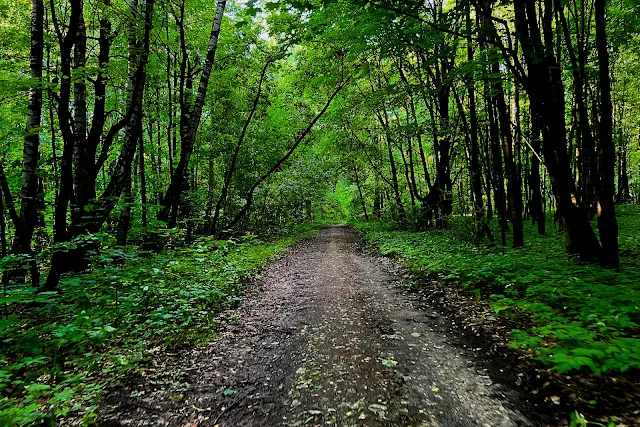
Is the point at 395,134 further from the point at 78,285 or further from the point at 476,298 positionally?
the point at 78,285

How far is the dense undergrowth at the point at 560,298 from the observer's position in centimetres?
333

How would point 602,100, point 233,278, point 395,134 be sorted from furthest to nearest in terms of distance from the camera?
1. point 395,134
2. point 233,278
3. point 602,100

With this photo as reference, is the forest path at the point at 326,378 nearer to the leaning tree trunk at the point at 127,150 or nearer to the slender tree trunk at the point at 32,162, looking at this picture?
the leaning tree trunk at the point at 127,150

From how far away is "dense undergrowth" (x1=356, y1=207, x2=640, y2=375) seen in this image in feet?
10.9

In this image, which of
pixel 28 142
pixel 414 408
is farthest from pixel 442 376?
pixel 28 142

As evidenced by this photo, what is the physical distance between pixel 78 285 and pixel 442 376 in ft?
18.6

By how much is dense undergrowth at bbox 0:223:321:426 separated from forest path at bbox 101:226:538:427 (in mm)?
402

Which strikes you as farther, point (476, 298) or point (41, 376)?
point (476, 298)

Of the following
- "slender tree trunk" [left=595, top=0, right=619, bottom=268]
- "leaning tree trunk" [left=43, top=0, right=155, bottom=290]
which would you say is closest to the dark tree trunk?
"slender tree trunk" [left=595, top=0, right=619, bottom=268]

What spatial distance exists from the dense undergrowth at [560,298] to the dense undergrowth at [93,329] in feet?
15.3

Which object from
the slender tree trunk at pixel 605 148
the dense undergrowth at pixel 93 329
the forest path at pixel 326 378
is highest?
the slender tree trunk at pixel 605 148

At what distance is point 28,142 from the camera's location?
20.9 feet

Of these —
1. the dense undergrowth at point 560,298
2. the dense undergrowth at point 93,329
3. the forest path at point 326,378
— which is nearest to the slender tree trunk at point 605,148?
the dense undergrowth at point 560,298

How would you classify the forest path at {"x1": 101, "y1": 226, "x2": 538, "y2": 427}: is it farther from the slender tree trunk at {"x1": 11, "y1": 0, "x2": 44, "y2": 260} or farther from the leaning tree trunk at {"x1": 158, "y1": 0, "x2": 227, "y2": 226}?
the leaning tree trunk at {"x1": 158, "y1": 0, "x2": 227, "y2": 226}
